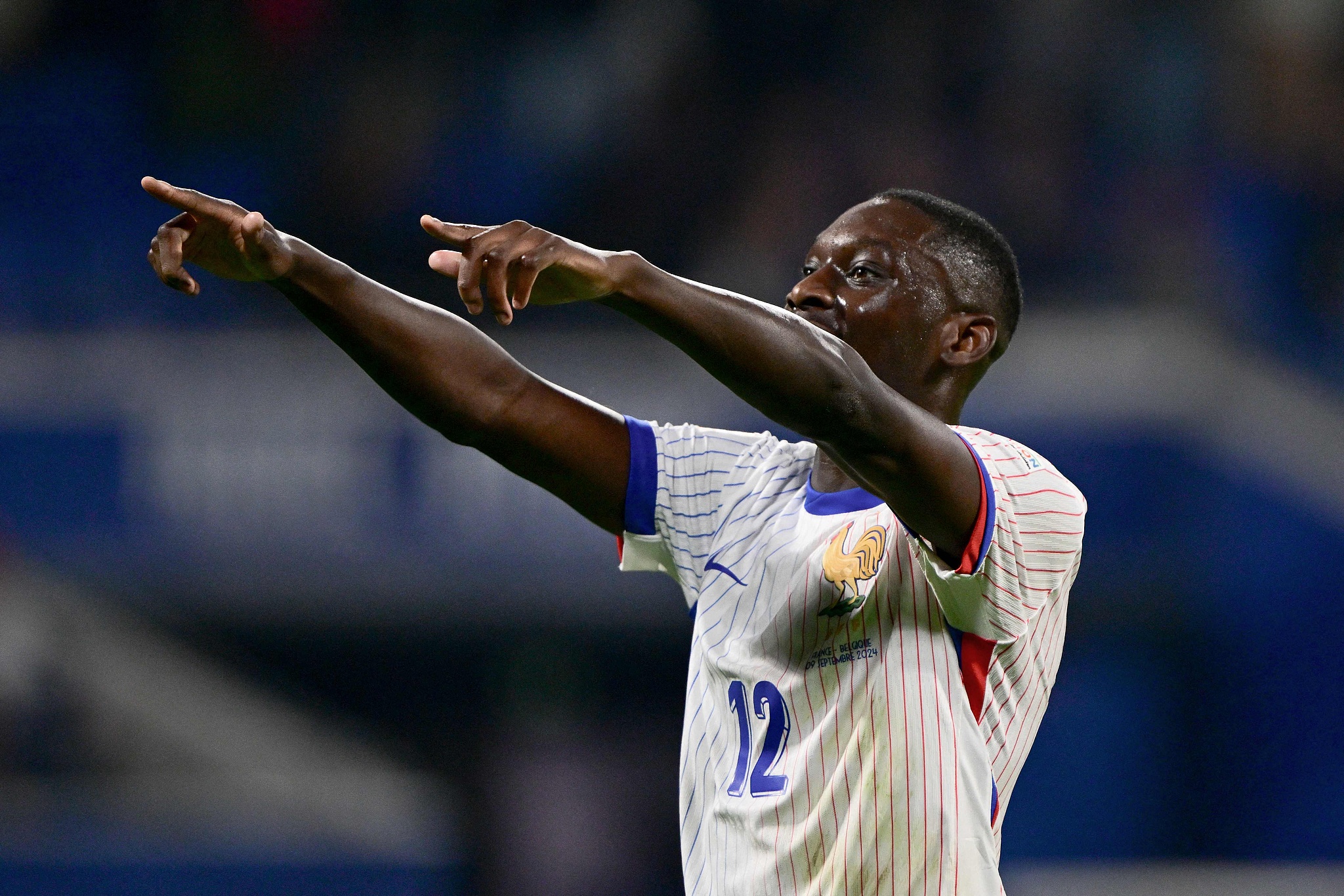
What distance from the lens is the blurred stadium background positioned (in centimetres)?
507

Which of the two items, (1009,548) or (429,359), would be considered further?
(429,359)

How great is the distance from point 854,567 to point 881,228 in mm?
747

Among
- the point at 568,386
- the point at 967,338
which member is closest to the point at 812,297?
the point at 967,338

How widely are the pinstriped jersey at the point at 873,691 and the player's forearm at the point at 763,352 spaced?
0.85ft

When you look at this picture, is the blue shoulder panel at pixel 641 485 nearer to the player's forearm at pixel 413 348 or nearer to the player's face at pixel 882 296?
the player's forearm at pixel 413 348

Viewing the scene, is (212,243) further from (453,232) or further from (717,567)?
(717,567)

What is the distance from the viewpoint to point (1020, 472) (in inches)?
80.5

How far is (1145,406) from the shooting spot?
5.42 m

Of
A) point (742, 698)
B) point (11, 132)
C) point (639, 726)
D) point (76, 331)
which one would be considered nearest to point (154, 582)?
point (76, 331)

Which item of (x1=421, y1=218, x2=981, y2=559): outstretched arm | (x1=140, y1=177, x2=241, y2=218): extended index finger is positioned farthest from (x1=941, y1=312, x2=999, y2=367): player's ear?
(x1=140, y1=177, x2=241, y2=218): extended index finger

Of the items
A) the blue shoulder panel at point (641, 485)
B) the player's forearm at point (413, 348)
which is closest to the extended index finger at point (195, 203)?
the player's forearm at point (413, 348)

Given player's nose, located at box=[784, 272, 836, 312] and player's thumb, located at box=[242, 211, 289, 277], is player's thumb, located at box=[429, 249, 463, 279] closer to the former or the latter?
player's thumb, located at box=[242, 211, 289, 277]

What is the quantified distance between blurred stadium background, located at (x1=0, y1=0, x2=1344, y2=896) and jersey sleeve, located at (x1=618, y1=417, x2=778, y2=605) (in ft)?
9.23

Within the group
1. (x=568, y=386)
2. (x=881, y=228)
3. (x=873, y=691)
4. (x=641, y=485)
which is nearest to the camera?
(x=873, y=691)
